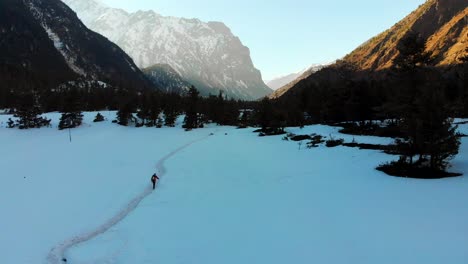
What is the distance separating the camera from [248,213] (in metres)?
22.4

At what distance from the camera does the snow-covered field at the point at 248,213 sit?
53.8ft

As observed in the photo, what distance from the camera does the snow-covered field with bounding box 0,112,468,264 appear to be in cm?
1641

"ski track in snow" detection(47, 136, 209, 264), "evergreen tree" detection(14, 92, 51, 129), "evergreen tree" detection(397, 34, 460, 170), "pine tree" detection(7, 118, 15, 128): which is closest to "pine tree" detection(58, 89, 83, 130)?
"evergreen tree" detection(14, 92, 51, 129)

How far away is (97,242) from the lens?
65.2 feet

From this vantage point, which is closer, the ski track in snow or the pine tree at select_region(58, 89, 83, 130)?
the ski track in snow

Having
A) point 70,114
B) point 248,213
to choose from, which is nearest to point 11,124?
point 70,114

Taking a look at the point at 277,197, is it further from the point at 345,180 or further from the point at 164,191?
the point at 164,191

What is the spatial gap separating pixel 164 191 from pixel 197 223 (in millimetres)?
10339

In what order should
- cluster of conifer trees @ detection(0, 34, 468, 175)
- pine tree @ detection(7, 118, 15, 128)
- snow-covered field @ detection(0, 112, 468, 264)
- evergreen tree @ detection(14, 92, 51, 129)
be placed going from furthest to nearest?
pine tree @ detection(7, 118, 15, 128) → evergreen tree @ detection(14, 92, 51, 129) → cluster of conifer trees @ detection(0, 34, 468, 175) → snow-covered field @ detection(0, 112, 468, 264)

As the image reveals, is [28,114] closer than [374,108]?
No

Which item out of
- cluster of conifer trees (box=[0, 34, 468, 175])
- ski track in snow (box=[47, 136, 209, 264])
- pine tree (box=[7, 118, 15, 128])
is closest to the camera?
ski track in snow (box=[47, 136, 209, 264])

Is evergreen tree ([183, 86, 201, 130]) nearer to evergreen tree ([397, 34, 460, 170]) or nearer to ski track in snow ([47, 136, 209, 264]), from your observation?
ski track in snow ([47, 136, 209, 264])

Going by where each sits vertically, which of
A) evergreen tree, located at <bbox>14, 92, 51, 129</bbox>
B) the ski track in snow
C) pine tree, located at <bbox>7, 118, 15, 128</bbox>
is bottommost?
the ski track in snow

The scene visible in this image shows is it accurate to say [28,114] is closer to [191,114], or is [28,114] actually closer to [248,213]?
[191,114]
